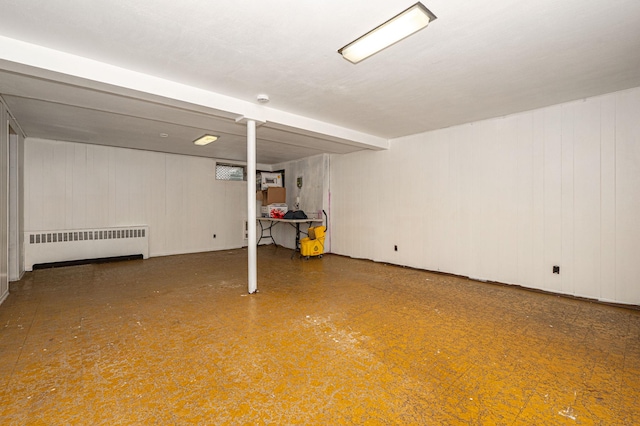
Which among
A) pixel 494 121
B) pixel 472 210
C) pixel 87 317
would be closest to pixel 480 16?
pixel 494 121

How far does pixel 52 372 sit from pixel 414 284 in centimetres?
407

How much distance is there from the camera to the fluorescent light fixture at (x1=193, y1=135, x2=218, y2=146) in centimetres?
536

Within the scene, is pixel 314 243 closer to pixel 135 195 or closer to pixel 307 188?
pixel 307 188

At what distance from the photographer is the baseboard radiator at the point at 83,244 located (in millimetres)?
5258

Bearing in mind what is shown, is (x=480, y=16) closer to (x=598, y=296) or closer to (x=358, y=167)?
(x=598, y=296)

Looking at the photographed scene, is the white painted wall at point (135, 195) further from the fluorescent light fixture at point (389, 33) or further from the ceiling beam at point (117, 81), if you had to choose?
the fluorescent light fixture at point (389, 33)

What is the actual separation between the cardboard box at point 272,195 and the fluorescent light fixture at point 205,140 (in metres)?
2.08

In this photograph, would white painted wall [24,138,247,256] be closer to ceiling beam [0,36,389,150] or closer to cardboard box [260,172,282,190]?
cardboard box [260,172,282,190]

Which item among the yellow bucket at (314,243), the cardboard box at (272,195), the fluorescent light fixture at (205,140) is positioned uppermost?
the fluorescent light fixture at (205,140)

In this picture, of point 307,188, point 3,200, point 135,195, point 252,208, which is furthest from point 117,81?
point 307,188

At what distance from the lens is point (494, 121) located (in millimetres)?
4336

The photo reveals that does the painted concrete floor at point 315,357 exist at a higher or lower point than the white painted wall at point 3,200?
lower

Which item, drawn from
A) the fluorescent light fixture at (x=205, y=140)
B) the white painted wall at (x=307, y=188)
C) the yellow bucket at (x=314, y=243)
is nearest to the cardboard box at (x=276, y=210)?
the white painted wall at (x=307, y=188)

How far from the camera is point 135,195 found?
6363 mm
